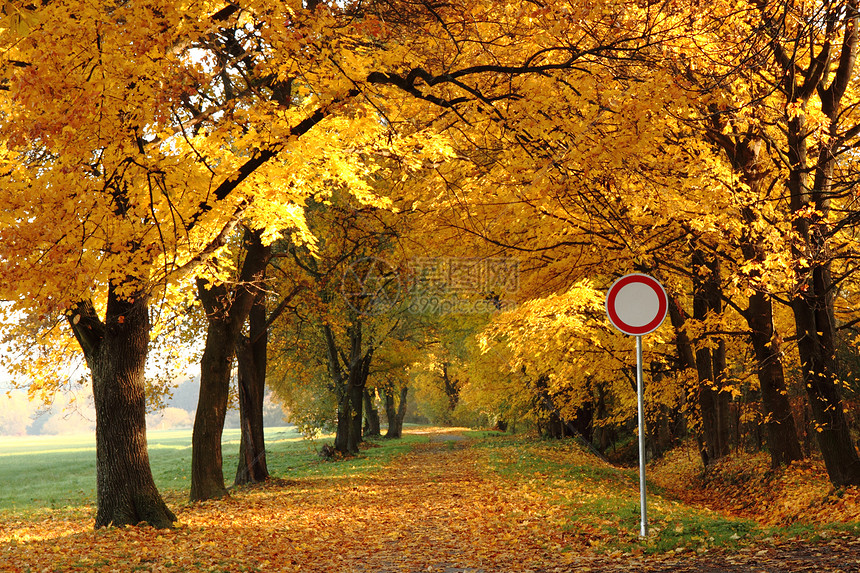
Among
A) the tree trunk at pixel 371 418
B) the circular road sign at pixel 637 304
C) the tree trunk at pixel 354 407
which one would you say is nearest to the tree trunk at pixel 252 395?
the tree trunk at pixel 354 407

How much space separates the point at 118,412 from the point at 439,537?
5169 mm

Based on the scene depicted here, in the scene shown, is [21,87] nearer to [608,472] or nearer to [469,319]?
[608,472]

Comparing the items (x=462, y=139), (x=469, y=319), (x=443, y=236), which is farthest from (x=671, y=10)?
(x=469, y=319)

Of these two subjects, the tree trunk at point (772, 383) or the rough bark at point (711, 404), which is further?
the rough bark at point (711, 404)

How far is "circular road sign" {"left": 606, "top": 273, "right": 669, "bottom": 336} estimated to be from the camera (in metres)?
7.98

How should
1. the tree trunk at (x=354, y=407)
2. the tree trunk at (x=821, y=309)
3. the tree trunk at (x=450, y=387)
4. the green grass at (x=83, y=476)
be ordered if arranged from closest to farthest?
the tree trunk at (x=821, y=309) < the green grass at (x=83, y=476) < the tree trunk at (x=354, y=407) < the tree trunk at (x=450, y=387)

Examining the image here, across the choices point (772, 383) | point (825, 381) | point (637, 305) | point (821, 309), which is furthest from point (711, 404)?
point (637, 305)

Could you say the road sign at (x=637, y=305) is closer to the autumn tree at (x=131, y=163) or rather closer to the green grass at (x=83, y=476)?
the autumn tree at (x=131, y=163)

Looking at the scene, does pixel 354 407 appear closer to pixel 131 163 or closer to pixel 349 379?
pixel 349 379

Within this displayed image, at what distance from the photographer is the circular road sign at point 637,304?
798 cm

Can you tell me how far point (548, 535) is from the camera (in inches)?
326

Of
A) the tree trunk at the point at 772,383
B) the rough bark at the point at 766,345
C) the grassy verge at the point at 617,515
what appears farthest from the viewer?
the tree trunk at the point at 772,383

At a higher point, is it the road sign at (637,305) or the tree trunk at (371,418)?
the road sign at (637,305)

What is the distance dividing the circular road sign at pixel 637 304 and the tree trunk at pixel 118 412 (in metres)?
6.80
